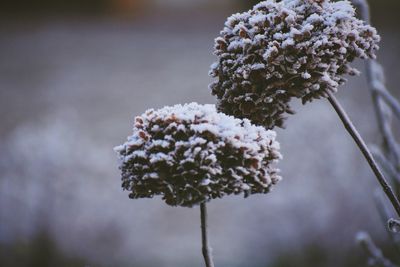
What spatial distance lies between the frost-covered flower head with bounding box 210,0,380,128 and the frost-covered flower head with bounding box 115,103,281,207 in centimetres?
18

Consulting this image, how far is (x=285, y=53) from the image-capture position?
1939 millimetres

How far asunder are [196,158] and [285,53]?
1.76 ft

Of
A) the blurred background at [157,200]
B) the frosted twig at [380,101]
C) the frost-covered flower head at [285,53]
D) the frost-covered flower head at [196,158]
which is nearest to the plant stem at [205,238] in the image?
the frost-covered flower head at [196,158]

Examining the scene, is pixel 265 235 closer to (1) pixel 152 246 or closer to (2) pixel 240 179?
(1) pixel 152 246

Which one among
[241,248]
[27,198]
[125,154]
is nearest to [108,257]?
[27,198]

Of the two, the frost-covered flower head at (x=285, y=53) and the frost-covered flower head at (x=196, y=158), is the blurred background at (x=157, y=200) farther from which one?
the frost-covered flower head at (x=196, y=158)

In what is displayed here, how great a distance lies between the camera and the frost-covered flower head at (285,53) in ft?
6.33

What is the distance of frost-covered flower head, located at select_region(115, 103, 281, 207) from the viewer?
1.73m

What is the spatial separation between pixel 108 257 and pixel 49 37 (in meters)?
7.99

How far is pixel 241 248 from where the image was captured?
730 centimetres

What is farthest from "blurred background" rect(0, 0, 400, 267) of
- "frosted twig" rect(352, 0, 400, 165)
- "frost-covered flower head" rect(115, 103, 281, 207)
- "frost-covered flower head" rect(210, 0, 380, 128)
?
"frost-covered flower head" rect(115, 103, 281, 207)

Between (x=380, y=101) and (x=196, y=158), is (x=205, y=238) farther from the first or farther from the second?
(x=380, y=101)

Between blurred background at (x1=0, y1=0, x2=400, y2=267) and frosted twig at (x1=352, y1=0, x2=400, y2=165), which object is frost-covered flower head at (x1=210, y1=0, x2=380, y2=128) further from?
blurred background at (x1=0, y1=0, x2=400, y2=267)

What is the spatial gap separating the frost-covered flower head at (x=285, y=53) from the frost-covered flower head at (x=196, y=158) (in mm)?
181
